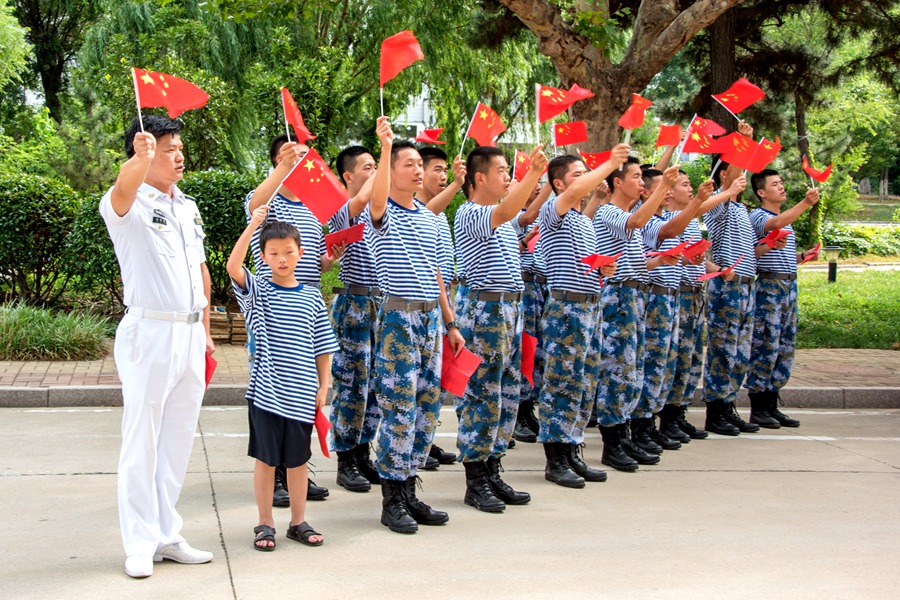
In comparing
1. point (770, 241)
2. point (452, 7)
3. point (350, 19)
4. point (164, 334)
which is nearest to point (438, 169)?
point (164, 334)

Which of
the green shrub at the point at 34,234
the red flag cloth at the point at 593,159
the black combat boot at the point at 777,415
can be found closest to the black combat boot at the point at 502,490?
the red flag cloth at the point at 593,159

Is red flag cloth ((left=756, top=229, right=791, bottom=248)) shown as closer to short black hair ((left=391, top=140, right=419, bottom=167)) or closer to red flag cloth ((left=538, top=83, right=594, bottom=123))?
red flag cloth ((left=538, top=83, right=594, bottom=123))

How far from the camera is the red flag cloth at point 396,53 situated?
19.1ft

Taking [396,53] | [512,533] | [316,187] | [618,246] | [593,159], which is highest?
[396,53]

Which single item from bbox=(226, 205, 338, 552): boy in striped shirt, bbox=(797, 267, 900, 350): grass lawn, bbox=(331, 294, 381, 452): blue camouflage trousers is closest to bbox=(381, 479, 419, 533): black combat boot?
bbox=(226, 205, 338, 552): boy in striped shirt

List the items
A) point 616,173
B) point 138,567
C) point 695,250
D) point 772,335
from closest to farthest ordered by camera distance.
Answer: point 138,567 < point 616,173 < point 695,250 < point 772,335

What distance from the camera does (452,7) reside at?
1848cm

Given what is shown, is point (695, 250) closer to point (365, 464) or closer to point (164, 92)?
point (365, 464)

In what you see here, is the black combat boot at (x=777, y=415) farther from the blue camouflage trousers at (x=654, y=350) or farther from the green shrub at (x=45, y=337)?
the green shrub at (x=45, y=337)

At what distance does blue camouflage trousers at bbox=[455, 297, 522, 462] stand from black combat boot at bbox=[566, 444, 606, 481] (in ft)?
2.43

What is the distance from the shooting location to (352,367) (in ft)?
21.2

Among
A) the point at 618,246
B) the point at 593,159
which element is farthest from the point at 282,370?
the point at 593,159

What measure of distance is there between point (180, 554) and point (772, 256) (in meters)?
5.70

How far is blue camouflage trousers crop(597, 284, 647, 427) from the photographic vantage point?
7.31 meters
